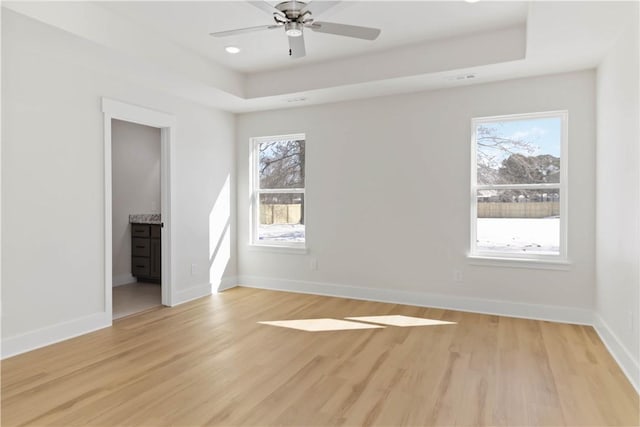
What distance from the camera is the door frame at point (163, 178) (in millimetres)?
3836

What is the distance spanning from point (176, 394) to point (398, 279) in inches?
117

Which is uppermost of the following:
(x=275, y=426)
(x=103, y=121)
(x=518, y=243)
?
(x=103, y=121)

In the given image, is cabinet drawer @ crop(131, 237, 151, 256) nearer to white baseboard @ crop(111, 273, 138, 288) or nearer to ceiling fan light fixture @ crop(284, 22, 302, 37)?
white baseboard @ crop(111, 273, 138, 288)

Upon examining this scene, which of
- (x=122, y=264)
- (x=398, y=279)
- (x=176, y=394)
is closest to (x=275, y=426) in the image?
(x=176, y=394)

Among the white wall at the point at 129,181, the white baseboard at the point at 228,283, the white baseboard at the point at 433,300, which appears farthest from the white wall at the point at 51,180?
the white baseboard at the point at 433,300

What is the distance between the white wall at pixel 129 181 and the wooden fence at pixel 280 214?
206 cm

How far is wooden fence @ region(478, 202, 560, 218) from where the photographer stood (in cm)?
405

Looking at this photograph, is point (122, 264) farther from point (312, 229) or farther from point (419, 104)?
point (419, 104)

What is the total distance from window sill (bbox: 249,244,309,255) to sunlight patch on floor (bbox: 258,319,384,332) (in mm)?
1409

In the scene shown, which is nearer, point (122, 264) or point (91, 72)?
point (91, 72)

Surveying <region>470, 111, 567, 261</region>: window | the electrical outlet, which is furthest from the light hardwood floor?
<region>470, 111, 567, 261</region>: window

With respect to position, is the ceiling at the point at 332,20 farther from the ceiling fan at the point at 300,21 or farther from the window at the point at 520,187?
the window at the point at 520,187

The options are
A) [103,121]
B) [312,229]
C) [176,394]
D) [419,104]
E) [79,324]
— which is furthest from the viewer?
[312,229]

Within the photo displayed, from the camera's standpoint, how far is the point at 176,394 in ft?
8.05
